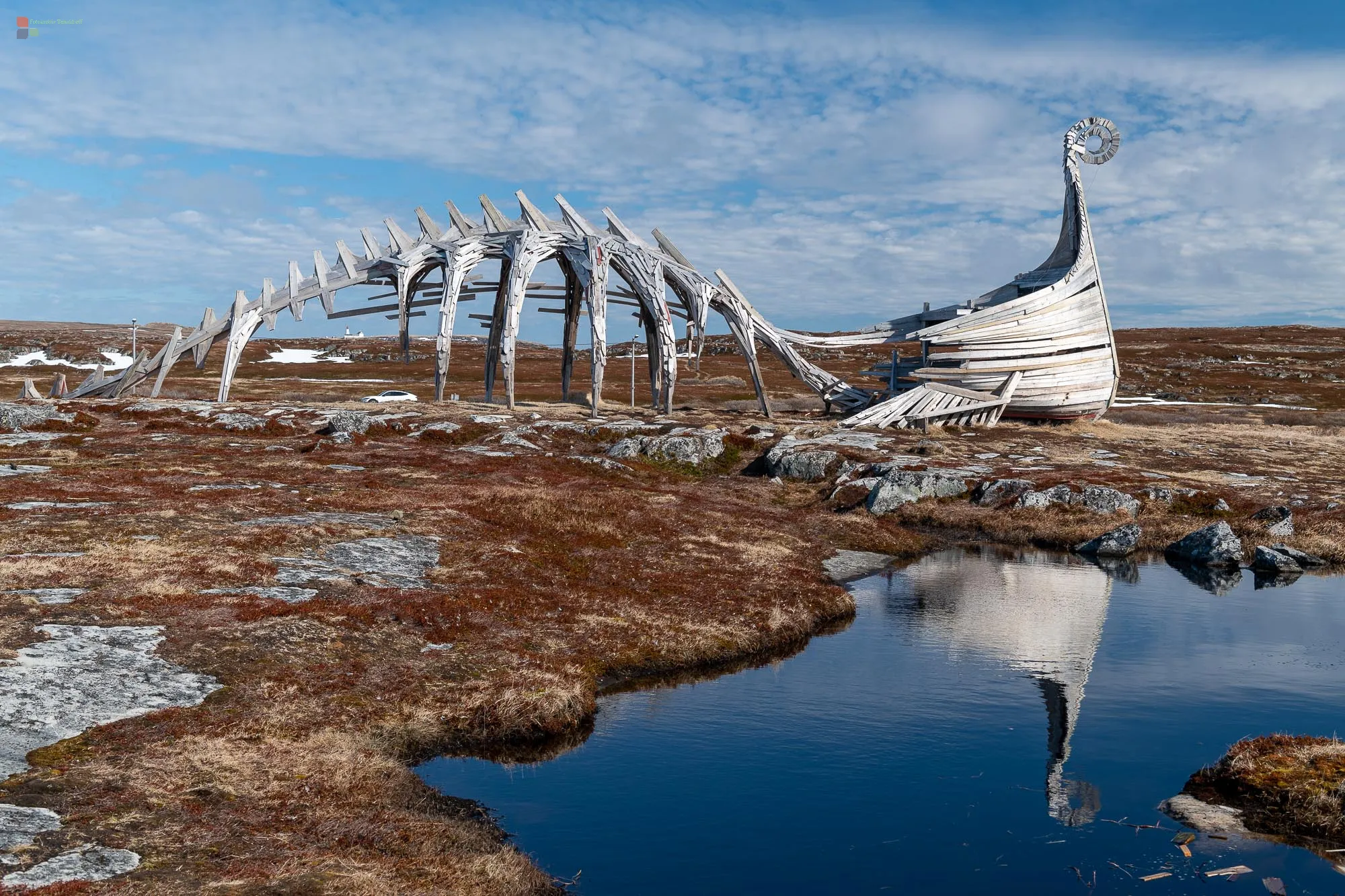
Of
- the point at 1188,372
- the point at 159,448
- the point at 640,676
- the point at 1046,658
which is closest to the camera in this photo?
the point at 640,676

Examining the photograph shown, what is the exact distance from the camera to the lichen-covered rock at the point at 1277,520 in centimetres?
3750

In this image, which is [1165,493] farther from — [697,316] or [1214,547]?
[697,316]

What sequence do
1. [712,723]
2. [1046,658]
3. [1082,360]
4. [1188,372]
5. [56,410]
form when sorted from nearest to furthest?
[712,723] → [1046,658] → [56,410] → [1082,360] → [1188,372]

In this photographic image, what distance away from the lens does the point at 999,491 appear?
42406mm

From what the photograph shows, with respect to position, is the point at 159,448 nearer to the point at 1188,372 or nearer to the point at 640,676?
the point at 640,676

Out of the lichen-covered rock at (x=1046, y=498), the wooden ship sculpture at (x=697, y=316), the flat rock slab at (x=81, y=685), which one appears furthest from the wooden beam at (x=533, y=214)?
the flat rock slab at (x=81, y=685)

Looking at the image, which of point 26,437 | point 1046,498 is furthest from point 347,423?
point 1046,498

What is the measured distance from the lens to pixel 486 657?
68.2ft

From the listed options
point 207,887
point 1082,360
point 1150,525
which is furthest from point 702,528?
point 1082,360

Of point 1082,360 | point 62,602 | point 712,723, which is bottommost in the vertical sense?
point 712,723

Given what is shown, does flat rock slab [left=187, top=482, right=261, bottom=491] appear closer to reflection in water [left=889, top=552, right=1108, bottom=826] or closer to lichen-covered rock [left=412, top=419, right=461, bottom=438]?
lichen-covered rock [left=412, top=419, right=461, bottom=438]

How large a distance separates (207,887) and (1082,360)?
55.5 m

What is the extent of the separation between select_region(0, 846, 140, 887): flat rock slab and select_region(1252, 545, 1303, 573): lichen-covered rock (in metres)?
35.4

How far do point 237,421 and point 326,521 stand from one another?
25526 millimetres
